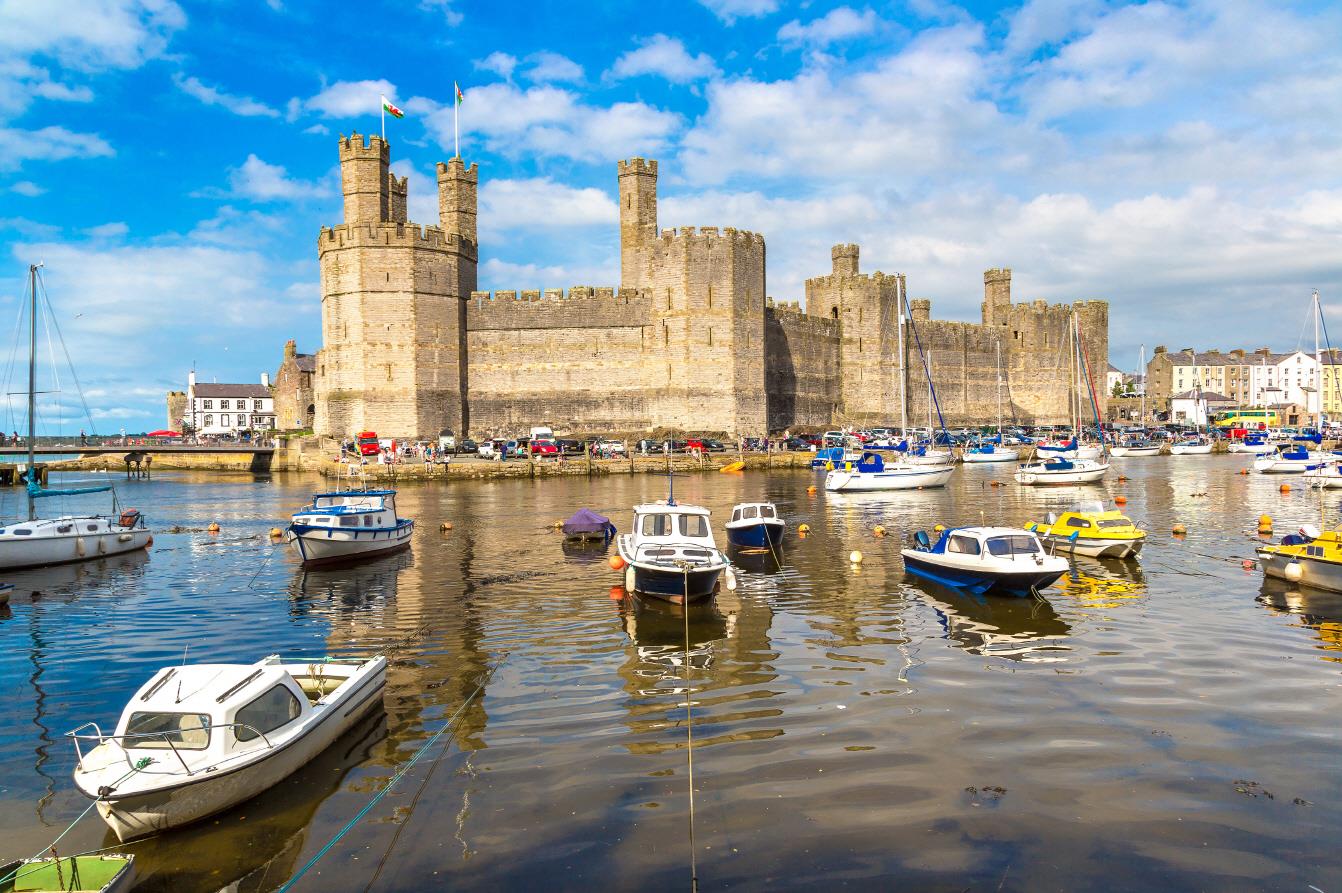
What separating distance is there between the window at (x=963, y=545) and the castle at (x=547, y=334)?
39498 mm

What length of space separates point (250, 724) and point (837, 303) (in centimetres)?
6914

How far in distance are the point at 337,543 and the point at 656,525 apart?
8.88 m

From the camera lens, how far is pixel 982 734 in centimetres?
973

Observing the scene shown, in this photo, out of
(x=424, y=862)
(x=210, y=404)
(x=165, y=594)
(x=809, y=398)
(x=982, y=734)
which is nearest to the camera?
(x=424, y=862)

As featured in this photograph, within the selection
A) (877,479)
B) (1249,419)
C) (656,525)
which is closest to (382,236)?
(877,479)

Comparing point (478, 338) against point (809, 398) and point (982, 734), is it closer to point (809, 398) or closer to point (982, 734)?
point (809, 398)

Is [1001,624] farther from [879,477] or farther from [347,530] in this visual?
[879,477]

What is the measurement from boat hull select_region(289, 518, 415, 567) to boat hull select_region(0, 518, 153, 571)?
18.2 feet

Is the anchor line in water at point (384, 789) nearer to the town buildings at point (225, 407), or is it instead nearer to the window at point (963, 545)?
the window at point (963, 545)

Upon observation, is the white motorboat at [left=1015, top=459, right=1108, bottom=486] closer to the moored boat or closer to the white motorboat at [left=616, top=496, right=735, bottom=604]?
the white motorboat at [left=616, top=496, right=735, bottom=604]

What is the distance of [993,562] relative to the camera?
16.0 m

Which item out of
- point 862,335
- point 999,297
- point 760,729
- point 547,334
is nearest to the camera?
point 760,729

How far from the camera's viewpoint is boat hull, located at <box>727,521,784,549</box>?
22703mm

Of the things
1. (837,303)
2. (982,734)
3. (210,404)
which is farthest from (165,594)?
(210,404)
